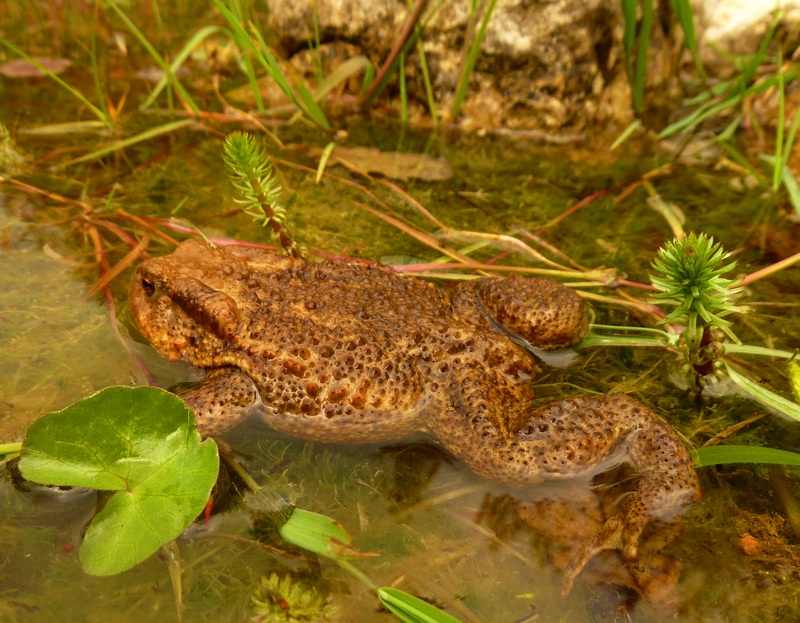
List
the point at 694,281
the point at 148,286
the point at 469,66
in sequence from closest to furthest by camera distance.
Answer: the point at 694,281 → the point at 148,286 → the point at 469,66

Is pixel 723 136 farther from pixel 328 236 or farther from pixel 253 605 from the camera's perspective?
pixel 253 605

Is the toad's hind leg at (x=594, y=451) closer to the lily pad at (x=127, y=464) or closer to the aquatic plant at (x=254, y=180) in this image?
the lily pad at (x=127, y=464)

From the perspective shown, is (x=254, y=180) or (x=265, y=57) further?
(x=265, y=57)

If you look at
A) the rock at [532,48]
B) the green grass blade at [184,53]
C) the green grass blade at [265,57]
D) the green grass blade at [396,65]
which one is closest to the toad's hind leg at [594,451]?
the green grass blade at [265,57]

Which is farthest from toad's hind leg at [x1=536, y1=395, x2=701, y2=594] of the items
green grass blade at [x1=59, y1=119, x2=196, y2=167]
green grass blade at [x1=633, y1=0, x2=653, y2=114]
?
green grass blade at [x1=59, y1=119, x2=196, y2=167]

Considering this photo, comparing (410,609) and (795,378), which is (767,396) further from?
(410,609)

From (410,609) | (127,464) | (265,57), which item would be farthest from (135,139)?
(410,609)

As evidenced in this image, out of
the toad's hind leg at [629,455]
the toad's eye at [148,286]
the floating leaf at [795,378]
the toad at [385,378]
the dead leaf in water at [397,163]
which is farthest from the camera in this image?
the dead leaf in water at [397,163]
